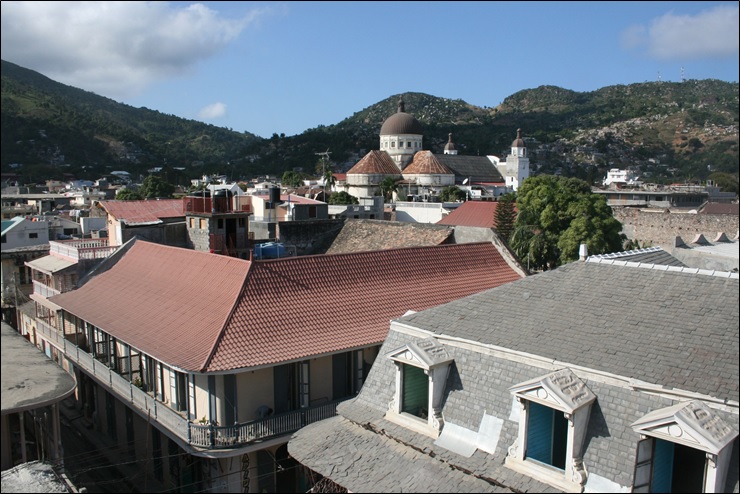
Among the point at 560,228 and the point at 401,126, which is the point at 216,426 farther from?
the point at 401,126

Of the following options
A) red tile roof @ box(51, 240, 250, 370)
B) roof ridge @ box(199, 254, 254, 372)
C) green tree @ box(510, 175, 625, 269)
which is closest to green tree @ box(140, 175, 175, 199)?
green tree @ box(510, 175, 625, 269)

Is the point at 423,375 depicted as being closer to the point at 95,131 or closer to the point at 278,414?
the point at 278,414

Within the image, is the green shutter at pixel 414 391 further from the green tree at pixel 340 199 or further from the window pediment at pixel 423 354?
the green tree at pixel 340 199

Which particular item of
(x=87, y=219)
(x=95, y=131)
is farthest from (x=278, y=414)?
(x=95, y=131)

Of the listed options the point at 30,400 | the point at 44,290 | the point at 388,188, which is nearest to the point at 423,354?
the point at 30,400

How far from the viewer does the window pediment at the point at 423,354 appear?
9750mm

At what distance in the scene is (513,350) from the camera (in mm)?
9195

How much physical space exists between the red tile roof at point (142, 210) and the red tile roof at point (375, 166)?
5384 cm

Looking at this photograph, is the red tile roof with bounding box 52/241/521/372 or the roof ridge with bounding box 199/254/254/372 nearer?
the roof ridge with bounding box 199/254/254/372

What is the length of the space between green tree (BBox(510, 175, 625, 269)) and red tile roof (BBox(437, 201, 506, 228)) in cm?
1188

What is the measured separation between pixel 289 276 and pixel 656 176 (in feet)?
334

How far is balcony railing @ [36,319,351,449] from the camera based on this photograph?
1447 centimetres

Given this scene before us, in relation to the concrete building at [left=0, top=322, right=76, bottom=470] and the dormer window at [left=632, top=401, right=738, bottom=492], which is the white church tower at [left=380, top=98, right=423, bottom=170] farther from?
the dormer window at [left=632, top=401, right=738, bottom=492]

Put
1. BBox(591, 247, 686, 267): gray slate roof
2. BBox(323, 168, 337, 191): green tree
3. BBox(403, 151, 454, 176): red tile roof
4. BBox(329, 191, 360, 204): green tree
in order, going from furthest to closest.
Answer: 1. BBox(323, 168, 337, 191): green tree
2. BBox(403, 151, 454, 176): red tile roof
3. BBox(329, 191, 360, 204): green tree
4. BBox(591, 247, 686, 267): gray slate roof
